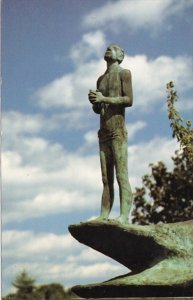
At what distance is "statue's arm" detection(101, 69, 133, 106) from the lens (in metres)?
10.7

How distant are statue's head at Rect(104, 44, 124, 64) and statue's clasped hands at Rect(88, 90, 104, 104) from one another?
2.24ft

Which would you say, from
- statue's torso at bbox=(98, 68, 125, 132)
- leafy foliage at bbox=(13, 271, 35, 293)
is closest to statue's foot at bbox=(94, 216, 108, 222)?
statue's torso at bbox=(98, 68, 125, 132)

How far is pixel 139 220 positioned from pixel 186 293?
17.6 m

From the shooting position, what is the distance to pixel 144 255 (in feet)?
33.7

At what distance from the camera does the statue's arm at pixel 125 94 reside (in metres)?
10.7

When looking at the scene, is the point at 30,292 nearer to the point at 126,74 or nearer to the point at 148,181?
the point at 148,181

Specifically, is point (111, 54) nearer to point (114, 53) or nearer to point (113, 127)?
point (114, 53)

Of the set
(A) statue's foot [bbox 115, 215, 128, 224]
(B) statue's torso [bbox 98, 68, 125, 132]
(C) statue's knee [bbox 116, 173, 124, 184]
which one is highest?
(B) statue's torso [bbox 98, 68, 125, 132]

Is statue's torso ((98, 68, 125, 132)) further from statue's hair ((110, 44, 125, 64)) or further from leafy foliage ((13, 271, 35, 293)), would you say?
leafy foliage ((13, 271, 35, 293))

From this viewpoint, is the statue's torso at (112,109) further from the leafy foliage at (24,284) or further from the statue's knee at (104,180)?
the leafy foliage at (24,284)

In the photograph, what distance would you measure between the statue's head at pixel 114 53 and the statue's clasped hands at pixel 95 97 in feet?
2.24

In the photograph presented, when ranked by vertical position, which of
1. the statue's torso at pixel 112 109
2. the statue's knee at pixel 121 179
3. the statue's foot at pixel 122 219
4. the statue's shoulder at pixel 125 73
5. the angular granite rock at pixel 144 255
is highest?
the statue's shoulder at pixel 125 73

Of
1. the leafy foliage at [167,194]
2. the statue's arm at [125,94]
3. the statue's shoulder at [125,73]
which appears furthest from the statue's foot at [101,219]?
the leafy foliage at [167,194]

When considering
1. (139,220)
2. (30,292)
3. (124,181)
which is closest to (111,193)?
(124,181)
